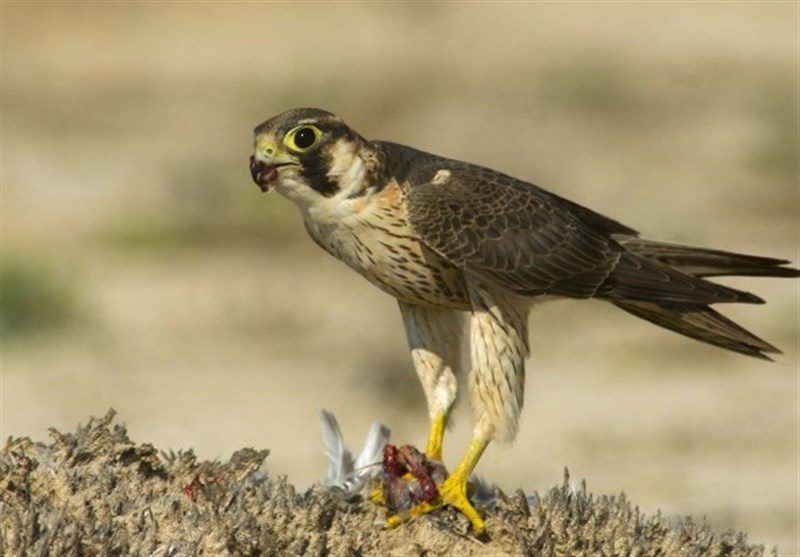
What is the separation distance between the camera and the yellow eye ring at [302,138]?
5793 mm

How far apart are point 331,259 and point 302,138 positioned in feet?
24.9

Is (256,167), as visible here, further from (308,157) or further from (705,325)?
(705,325)

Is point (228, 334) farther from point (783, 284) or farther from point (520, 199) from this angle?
point (520, 199)

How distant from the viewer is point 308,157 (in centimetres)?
587

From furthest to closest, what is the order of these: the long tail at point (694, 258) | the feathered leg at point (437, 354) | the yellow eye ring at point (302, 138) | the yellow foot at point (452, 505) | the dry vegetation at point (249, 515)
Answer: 1. the long tail at point (694, 258)
2. the feathered leg at point (437, 354)
3. the yellow eye ring at point (302, 138)
4. the yellow foot at point (452, 505)
5. the dry vegetation at point (249, 515)

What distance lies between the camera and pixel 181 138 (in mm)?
16984

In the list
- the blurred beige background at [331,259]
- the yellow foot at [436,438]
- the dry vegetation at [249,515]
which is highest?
the blurred beige background at [331,259]

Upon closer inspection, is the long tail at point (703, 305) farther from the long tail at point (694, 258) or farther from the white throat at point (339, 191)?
the white throat at point (339, 191)

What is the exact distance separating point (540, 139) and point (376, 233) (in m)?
10.6

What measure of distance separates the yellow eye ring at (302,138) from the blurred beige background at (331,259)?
90.2 inches

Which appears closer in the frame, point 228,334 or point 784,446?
point 784,446

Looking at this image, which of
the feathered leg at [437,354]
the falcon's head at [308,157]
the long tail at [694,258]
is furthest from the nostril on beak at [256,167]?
the long tail at [694,258]

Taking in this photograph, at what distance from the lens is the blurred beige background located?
9.91 meters

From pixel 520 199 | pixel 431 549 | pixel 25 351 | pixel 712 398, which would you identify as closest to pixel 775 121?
pixel 712 398
